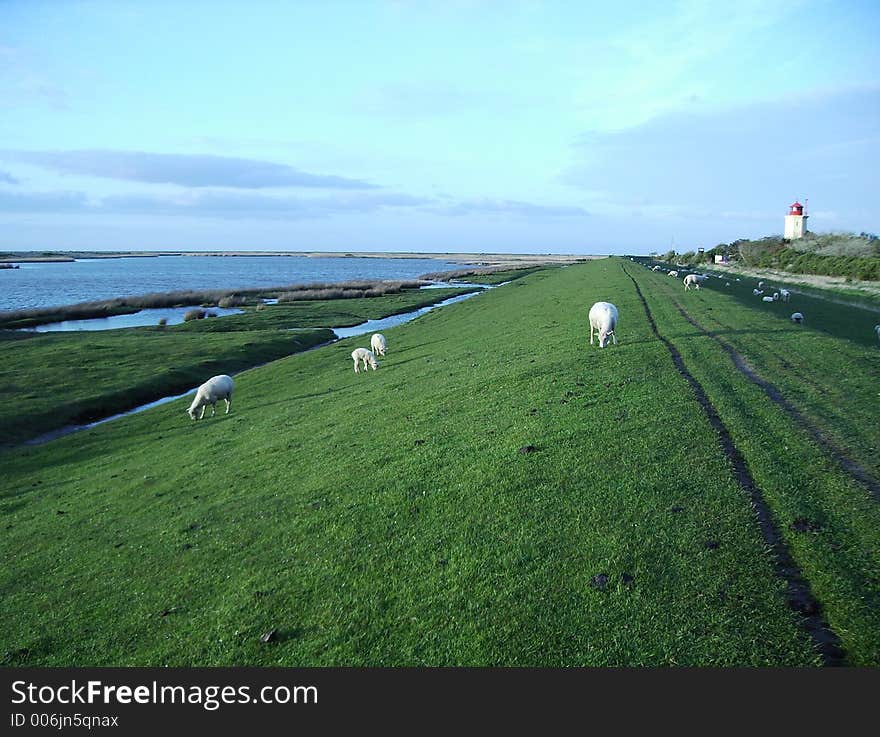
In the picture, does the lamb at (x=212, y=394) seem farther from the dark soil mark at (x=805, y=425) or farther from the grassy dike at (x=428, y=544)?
the dark soil mark at (x=805, y=425)

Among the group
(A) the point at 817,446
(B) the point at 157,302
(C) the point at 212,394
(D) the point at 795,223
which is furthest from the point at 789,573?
(D) the point at 795,223

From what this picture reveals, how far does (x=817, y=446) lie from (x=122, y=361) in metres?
50.4

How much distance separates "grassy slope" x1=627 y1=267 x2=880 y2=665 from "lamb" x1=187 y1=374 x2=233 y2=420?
78.2 feet

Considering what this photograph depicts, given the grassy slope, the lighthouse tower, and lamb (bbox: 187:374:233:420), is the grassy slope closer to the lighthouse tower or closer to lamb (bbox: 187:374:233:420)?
lamb (bbox: 187:374:233:420)

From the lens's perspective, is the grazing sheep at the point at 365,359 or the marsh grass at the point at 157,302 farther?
the marsh grass at the point at 157,302

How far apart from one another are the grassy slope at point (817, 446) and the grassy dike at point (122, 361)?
1383 inches

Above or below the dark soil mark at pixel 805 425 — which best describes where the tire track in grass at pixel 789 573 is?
below

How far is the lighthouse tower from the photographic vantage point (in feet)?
469

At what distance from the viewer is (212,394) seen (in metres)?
30.2

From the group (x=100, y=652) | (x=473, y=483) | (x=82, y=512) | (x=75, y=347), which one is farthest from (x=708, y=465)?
(x=75, y=347)

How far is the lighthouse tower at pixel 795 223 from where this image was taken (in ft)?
469

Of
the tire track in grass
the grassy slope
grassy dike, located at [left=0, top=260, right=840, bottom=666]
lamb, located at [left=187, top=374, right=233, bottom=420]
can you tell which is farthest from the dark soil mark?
lamb, located at [left=187, top=374, right=233, bottom=420]

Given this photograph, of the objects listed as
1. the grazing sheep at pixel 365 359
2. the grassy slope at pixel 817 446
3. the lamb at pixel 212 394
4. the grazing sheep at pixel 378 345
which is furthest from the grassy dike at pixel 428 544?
the grazing sheep at pixel 378 345

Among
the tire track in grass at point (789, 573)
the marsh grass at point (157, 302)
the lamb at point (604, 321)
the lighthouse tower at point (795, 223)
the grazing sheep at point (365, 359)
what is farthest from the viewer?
the lighthouse tower at point (795, 223)
